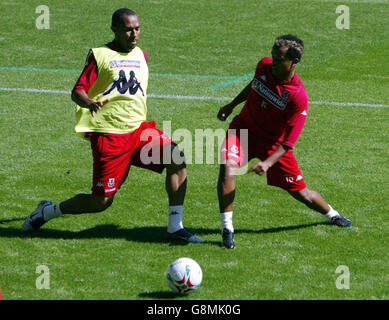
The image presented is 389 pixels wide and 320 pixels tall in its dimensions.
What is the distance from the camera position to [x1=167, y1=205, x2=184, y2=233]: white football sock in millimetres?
8141

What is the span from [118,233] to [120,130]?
1246 millimetres

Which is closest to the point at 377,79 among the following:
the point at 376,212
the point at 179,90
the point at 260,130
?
the point at 179,90

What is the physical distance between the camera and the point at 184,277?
6629mm

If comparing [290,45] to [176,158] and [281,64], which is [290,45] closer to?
[281,64]

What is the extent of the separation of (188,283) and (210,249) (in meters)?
1.29

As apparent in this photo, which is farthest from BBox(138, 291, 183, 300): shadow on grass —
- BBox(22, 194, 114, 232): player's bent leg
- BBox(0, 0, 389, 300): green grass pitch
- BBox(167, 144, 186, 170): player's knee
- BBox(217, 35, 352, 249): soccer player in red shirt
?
BBox(167, 144, 186, 170): player's knee

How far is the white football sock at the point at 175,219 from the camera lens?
8.14m

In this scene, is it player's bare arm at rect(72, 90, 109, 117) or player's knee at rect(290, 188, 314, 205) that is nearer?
player's bare arm at rect(72, 90, 109, 117)

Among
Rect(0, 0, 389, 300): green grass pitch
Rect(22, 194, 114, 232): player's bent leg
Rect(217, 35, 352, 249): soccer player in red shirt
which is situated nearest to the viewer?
Rect(0, 0, 389, 300): green grass pitch

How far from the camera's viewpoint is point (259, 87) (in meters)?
8.06

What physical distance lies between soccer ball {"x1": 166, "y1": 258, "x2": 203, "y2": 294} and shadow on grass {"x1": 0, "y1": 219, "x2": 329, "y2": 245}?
1335mm

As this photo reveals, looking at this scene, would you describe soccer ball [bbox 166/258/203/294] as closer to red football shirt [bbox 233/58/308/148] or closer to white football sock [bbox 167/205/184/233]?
white football sock [bbox 167/205/184/233]

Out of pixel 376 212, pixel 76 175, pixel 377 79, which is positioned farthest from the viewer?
pixel 377 79
